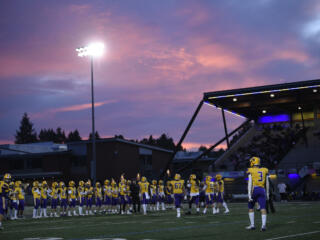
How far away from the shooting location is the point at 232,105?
55.7m

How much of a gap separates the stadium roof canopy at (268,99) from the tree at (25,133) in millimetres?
88269

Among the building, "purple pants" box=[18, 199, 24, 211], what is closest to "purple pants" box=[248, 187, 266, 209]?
"purple pants" box=[18, 199, 24, 211]

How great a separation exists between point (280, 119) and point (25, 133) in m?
93.2

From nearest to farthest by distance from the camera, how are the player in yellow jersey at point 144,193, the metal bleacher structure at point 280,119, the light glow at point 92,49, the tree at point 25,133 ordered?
the player in yellow jersey at point 144,193 < the light glow at point 92,49 < the metal bleacher structure at point 280,119 < the tree at point 25,133

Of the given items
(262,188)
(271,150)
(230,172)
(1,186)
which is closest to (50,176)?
(230,172)

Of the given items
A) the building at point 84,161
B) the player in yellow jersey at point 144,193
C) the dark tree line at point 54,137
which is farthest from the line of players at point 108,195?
the dark tree line at point 54,137

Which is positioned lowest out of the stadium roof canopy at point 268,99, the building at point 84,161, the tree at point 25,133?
the building at point 84,161

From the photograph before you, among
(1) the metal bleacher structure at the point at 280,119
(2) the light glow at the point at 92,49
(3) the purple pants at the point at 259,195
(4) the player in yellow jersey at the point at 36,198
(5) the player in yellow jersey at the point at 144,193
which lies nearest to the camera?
(3) the purple pants at the point at 259,195

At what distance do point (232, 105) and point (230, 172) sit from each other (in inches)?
349

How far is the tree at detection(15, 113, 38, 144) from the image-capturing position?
136250 millimetres

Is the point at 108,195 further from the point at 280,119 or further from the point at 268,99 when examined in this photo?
the point at 280,119

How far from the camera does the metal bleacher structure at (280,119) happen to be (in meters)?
46.1

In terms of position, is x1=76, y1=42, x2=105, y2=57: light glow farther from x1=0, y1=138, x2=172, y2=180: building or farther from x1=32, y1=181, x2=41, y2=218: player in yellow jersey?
x1=0, y1=138, x2=172, y2=180: building

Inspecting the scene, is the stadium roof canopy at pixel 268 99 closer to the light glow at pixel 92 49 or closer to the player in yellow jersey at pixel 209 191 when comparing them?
the light glow at pixel 92 49
